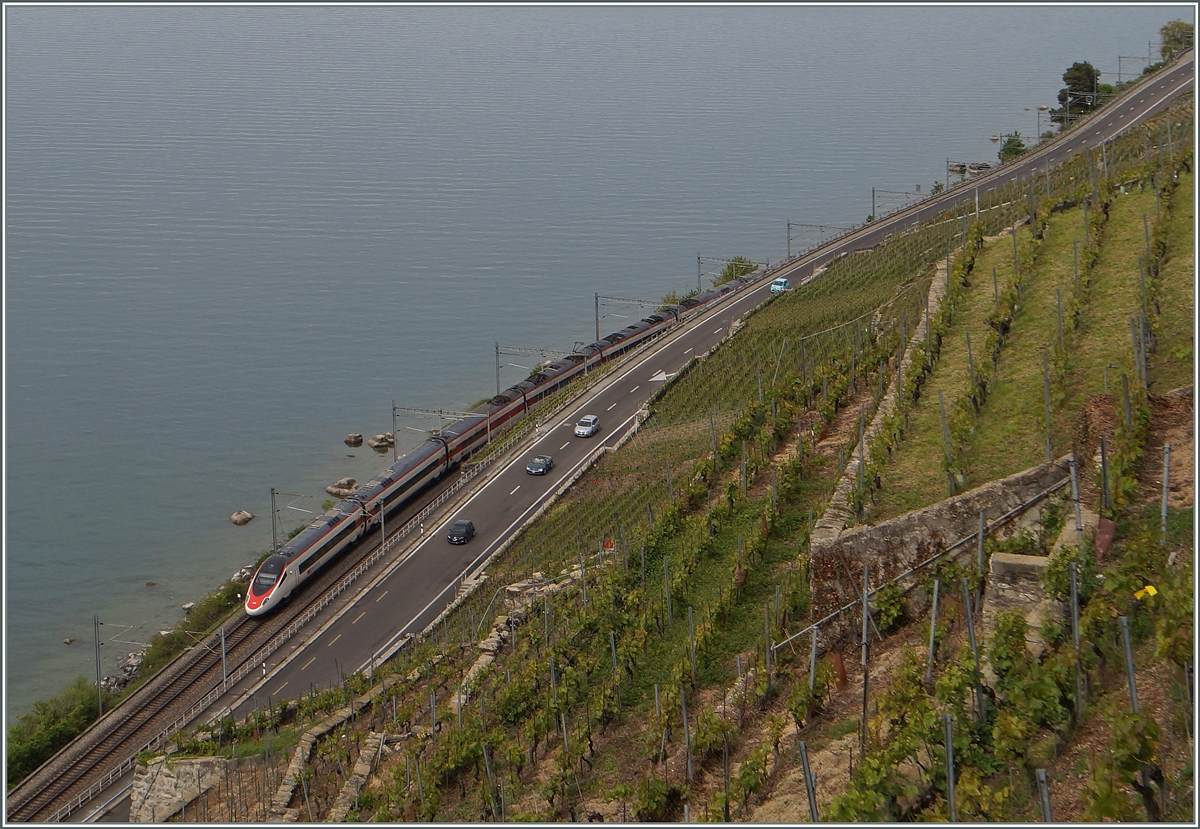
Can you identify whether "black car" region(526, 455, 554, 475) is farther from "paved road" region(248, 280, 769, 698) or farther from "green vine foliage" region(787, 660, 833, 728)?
"green vine foliage" region(787, 660, 833, 728)

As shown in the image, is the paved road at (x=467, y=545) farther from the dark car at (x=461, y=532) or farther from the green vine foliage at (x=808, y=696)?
the green vine foliage at (x=808, y=696)

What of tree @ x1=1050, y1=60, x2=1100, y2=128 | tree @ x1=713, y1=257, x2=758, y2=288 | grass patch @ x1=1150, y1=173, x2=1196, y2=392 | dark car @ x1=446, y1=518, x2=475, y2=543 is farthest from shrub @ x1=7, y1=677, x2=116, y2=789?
tree @ x1=1050, y1=60, x2=1100, y2=128

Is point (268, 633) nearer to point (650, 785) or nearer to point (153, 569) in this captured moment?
point (153, 569)

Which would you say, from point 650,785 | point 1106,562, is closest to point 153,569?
point 650,785

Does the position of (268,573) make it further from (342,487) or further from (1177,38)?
(1177,38)

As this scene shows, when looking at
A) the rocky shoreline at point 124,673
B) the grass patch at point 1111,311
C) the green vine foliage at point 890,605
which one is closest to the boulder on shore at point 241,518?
the rocky shoreline at point 124,673
